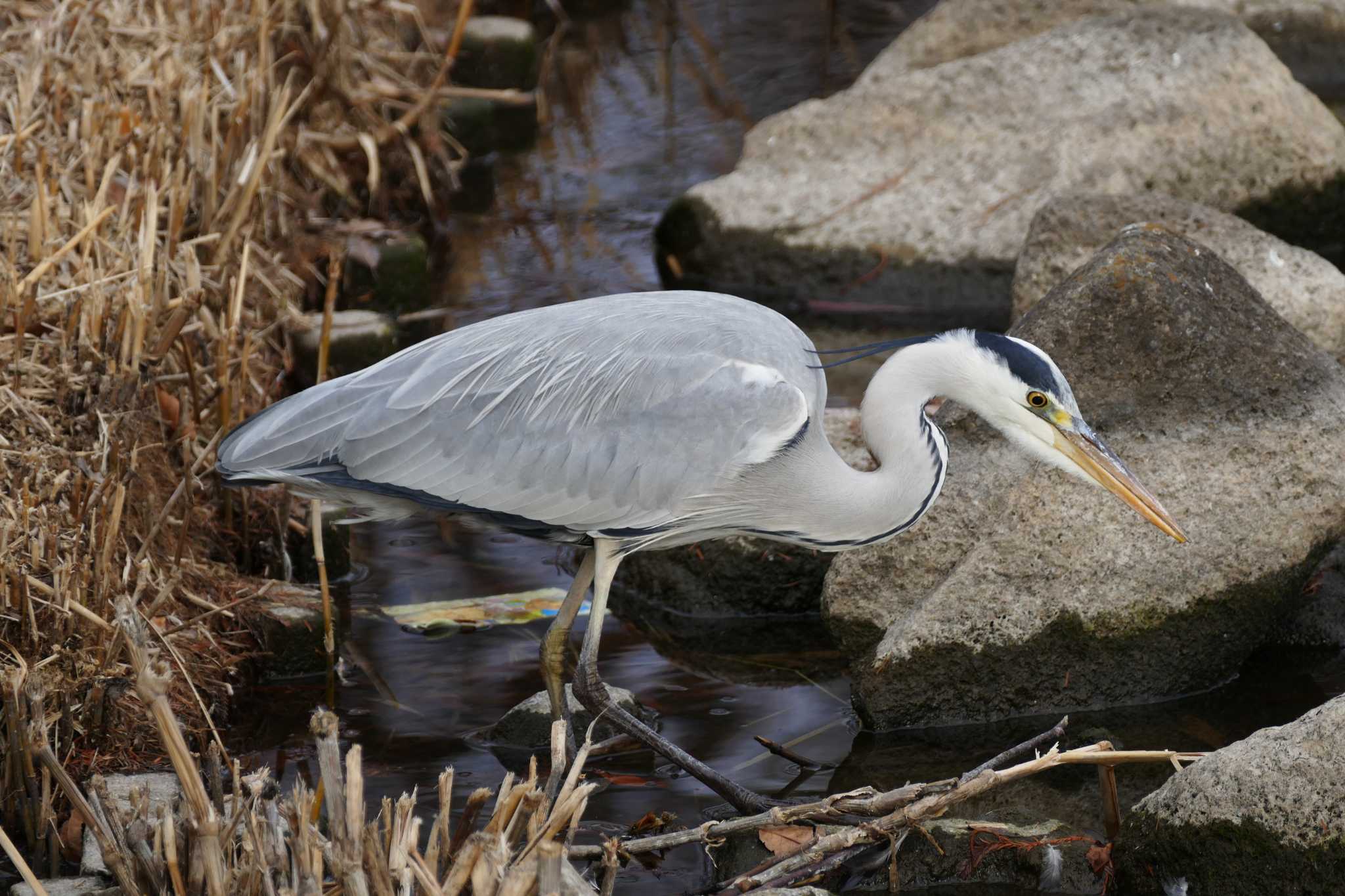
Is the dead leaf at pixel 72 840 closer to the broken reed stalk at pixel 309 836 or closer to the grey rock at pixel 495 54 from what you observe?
the broken reed stalk at pixel 309 836

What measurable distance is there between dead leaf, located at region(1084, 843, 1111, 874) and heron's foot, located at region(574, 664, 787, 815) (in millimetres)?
786

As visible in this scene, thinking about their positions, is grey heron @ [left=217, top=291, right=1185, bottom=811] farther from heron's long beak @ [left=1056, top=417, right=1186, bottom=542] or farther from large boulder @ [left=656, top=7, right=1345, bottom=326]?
large boulder @ [left=656, top=7, right=1345, bottom=326]

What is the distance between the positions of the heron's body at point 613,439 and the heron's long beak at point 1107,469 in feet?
1.10

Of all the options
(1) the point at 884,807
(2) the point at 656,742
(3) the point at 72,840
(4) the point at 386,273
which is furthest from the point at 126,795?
(4) the point at 386,273

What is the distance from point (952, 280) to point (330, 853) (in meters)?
5.37

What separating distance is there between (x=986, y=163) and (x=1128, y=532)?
3.71m

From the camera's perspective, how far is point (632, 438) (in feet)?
13.6

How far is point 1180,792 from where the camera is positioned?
3.41 m

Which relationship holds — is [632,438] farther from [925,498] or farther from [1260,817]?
[1260,817]

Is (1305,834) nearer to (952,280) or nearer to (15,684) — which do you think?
(15,684)

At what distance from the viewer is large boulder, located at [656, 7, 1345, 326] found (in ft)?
24.7

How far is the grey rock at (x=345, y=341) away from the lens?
625 centimetres

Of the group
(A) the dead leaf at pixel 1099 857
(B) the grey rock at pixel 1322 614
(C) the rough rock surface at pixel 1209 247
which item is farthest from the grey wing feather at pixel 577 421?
(C) the rough rock surface at pixel 1209 247

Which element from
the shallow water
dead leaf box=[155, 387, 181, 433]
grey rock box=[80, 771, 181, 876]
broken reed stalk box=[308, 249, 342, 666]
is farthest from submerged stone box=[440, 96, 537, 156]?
grey rock box=[80, 771, 181, 876]
